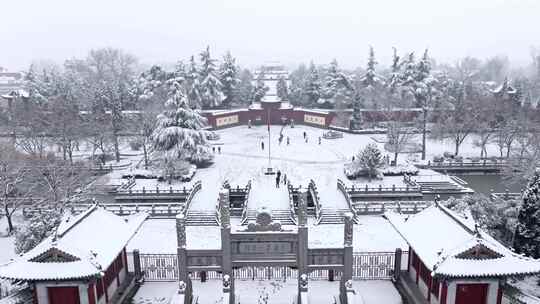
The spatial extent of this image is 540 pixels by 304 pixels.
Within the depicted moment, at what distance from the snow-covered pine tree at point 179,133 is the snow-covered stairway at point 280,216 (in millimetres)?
11384

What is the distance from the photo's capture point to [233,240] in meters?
14.7

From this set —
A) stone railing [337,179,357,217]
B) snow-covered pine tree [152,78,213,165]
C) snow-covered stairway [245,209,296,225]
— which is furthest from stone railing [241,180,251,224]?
snow-covered pine tree [152,78,213,165]

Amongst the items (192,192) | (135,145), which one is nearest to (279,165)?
(192,192)

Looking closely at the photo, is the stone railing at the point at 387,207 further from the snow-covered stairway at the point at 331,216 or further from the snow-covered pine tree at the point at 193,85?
the snow-covered pine tree at the point at 193,85

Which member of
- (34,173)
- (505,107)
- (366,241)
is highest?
(505,107)

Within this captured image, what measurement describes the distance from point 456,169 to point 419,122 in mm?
7119

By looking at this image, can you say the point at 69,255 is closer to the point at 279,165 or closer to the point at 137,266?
the point at 137,266

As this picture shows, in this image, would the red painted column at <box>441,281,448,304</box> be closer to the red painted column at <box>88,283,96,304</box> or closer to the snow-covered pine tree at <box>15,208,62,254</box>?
the red painted column at <box>88,283,96,304</box>

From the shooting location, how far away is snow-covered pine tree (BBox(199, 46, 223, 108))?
50.8m

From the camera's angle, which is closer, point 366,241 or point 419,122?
point 366,241

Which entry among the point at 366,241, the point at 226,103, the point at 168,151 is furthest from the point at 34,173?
the point at 226,103

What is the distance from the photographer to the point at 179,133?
111 ft

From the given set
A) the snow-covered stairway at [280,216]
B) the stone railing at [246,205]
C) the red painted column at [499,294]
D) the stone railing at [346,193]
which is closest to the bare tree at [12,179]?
the stone railing at [246,205]

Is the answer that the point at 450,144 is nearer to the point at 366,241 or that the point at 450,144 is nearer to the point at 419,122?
the point at 419,122
